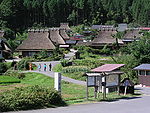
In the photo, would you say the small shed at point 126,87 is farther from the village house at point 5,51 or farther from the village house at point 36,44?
the village house at point 5,51

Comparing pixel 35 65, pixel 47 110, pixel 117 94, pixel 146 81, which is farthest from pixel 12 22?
pixel 47 110

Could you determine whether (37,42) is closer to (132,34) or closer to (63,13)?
(132,34)

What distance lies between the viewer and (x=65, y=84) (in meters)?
31.7

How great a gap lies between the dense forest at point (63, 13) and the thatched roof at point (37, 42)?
38.2 meters

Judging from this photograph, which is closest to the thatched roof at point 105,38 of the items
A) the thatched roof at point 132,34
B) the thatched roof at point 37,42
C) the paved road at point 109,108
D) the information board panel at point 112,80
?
the thatched roof at point 37,42

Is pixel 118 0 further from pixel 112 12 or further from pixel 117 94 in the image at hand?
pixel 117 94

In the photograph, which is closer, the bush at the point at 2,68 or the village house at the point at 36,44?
the bush at the point at 2,68

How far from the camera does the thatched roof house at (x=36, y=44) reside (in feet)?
184

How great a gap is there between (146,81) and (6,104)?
19.0 meters

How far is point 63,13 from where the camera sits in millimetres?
116625

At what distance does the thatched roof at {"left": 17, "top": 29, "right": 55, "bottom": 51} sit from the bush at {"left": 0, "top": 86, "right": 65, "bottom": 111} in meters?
34.4

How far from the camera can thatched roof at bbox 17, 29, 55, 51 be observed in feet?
184

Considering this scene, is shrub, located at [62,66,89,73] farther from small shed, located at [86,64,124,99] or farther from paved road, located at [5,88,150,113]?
paved road, located at [5,88,150,113]

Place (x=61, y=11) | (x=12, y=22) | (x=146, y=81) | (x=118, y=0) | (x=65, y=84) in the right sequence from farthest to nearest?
(x=118, y=0)
(x=61, y=11)
(x=12, y=22)
(x=146, y=81)
(x=65, y=84)
